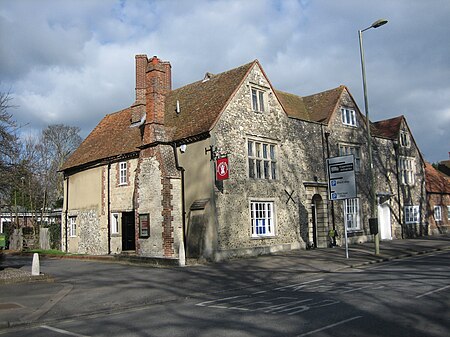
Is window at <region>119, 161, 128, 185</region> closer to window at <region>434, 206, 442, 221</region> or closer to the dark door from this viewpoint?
the dark door

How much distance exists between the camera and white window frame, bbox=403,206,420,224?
3468cm

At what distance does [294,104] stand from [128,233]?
47.6 ft

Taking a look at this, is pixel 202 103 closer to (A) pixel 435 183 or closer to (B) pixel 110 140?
(B) pixel 110 140

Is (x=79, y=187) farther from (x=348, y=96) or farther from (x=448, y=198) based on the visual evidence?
(x=448, y=198)

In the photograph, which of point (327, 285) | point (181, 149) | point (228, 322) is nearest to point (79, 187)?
point (181, 149)

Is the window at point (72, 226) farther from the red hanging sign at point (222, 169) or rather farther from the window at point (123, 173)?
the red hanging sign at point (222, 169)

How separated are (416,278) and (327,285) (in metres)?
2.74

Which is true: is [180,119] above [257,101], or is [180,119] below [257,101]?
below

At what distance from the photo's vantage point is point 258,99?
79.4ft

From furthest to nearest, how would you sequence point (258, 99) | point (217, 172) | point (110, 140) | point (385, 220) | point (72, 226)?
point (385, 220) → point (72, 226) → point (110, 140) → point (258, 99) → point (217, 172)

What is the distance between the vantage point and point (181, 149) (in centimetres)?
2248

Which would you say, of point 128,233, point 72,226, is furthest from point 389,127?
point 72,226

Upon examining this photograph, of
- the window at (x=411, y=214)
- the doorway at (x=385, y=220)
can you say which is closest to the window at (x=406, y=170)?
the window at (x=411, y=214)

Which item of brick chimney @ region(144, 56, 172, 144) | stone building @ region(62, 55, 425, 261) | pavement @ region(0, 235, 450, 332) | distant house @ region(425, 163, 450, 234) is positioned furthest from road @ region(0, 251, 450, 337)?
distant house @ region(425, 163, 450, 234)
